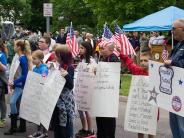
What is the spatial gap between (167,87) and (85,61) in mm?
2084

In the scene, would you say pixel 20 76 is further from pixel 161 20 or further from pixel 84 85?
pixel 161 20

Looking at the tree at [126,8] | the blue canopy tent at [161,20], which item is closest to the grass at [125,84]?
the blue canopy tent at [161,20]

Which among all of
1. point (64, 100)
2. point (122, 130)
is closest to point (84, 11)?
point (122, 130)

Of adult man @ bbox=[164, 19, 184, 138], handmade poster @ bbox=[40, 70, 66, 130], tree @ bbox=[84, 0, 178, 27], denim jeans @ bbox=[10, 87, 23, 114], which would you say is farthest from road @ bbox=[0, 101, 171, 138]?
tree @ bbox=[84, 0, 178, 27]

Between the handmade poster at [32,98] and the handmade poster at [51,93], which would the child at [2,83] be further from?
the handmade poster at [51,93]

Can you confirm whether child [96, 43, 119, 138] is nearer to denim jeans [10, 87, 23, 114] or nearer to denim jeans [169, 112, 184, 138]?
denim jeans [169, 112, 184, 138]

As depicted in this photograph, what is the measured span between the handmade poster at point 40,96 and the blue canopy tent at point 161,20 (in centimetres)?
1053

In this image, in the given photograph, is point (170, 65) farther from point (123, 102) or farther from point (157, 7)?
point (157, 7)

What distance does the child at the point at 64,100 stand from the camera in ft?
22.2

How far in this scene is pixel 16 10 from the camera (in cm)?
3812

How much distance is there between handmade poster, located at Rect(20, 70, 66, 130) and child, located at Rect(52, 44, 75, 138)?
4.0 inches

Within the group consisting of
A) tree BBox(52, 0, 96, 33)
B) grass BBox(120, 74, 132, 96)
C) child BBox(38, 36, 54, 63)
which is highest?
tree BBox(52, 0, 96, 33)

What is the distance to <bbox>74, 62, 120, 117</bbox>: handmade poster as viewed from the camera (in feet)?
24.0

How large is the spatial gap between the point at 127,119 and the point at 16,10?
31764mm
